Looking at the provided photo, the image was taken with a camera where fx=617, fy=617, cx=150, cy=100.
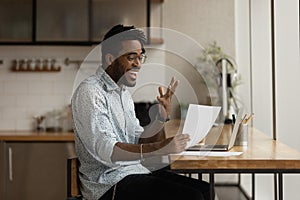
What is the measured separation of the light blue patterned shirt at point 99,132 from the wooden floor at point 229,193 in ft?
8.85

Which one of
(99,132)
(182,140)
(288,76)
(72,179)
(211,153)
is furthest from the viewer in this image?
(288,76)

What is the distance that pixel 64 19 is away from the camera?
5523 mm

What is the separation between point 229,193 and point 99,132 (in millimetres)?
3365

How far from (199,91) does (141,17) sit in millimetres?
1023

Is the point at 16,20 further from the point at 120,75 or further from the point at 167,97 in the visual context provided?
the point at 167,97

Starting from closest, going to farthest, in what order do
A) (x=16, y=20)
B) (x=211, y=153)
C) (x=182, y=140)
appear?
1. (x=182, y=140)
2. (x=211, y=153)
3. (x=16, y=20)

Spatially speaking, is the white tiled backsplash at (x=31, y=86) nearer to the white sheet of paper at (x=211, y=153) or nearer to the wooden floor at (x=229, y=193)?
the wooden floor at (x=229, y=193)

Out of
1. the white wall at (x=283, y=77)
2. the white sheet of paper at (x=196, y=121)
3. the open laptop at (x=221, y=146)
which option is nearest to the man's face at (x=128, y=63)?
the white sheet of paper at (x=196, y=121)

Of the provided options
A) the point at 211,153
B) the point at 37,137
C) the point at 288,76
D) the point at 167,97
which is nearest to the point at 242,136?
the point at 211,153

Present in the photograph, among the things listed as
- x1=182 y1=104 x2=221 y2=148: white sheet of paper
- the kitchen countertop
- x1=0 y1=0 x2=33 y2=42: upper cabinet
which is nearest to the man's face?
x1=182 y1=104 x2=221 y2=148: white sheet of paper

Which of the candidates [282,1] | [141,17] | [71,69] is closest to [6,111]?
[71,69]

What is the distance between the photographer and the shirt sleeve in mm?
2574

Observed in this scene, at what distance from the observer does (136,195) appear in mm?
2588

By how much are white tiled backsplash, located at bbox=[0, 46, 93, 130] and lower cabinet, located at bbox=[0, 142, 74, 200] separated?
59 centimetres
